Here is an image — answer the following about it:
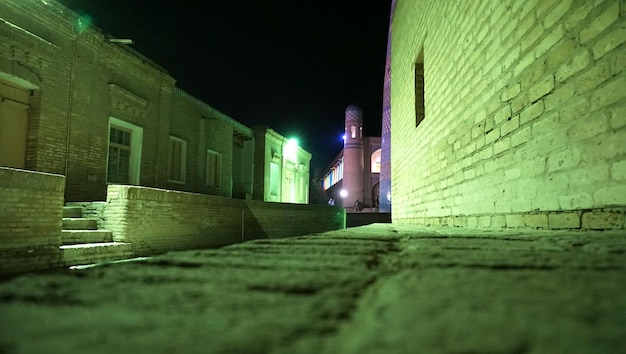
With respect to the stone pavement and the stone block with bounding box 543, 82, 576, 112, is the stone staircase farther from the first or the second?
the stone block with bounding box 543, 82, 576, 112

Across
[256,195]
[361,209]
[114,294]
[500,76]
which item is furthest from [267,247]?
[361,209]

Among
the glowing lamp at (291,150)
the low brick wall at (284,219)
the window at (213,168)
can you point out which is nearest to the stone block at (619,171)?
the low brick wall at (284,219)

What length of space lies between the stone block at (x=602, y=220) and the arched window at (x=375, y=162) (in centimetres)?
3256

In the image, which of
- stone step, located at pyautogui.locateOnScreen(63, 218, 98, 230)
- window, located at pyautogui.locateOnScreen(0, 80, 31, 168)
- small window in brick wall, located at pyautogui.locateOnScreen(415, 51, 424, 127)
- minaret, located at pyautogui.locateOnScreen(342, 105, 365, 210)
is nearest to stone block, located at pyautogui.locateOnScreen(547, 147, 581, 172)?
small window in brick wall, located at pyautogui.locateOnScreen(415, 51, 424, 127)

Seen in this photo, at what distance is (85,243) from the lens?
7.30m

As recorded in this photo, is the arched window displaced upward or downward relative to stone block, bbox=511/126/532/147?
upward

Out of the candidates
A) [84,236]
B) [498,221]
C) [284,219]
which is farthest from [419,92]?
[284,219]

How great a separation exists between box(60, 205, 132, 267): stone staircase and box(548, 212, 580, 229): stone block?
6883mm

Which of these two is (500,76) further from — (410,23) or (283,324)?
(410,23)

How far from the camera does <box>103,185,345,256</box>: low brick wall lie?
26.0ft

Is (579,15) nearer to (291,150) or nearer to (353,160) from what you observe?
(291,150)

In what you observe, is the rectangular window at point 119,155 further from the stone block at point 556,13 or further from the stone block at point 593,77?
the stone block at point 593,77

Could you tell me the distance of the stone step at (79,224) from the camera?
7586mm

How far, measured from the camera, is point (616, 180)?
235cm
